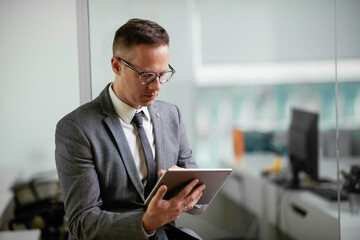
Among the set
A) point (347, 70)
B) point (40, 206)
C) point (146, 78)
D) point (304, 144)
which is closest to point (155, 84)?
point (146, 78)

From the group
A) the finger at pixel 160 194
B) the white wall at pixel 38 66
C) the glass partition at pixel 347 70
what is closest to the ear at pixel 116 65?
the white wall at pixel 38 66

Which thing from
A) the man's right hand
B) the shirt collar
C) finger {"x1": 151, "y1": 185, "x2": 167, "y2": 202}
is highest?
the shirt collar

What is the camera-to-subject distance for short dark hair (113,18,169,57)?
1.35 meters

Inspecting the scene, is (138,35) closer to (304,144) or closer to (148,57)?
(148,57)

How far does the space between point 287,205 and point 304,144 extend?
0.43 m

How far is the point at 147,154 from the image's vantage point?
4.77 feet

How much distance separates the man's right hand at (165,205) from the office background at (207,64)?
1.59ft

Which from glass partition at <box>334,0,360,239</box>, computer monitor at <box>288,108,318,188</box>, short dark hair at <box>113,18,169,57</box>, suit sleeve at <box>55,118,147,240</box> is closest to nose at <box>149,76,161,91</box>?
short dark hair at <box>113,18,169,57</box>

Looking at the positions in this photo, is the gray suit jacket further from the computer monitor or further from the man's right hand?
the computer monitor

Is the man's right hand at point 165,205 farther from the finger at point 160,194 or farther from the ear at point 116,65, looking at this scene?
the ear at point 116,65

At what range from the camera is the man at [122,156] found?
4.38 feet

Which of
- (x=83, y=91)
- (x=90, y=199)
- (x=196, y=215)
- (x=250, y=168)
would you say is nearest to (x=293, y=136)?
(x=250, y=168)

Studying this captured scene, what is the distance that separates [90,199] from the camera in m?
1.34

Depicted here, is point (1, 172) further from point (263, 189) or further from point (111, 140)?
point (263, 189)
